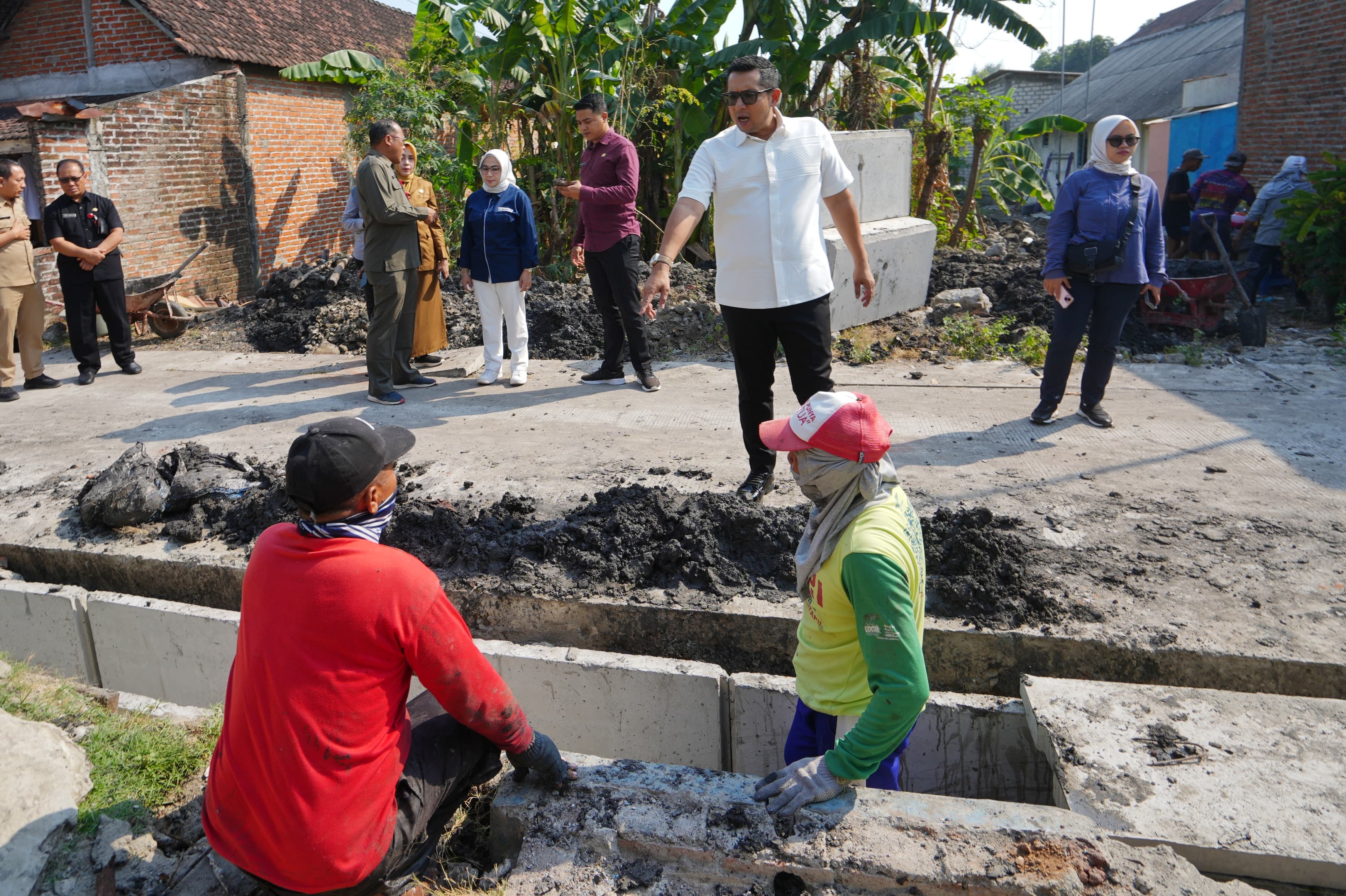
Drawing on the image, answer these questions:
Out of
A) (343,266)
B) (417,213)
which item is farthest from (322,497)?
(343,266)

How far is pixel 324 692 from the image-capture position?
2.22m

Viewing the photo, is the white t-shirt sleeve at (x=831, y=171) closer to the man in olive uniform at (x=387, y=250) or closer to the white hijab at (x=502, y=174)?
the white hijab at (x=502, y=174)

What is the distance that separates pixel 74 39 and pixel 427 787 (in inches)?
636

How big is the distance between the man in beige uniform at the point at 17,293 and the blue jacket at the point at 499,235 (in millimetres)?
3884

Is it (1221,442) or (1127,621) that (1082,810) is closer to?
(1127,621)

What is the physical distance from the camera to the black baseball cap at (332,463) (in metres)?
2.21

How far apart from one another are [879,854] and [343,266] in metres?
10.3

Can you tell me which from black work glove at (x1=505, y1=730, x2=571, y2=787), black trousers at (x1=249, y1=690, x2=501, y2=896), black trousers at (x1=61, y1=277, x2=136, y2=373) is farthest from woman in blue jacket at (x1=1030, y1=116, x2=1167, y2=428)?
black trousers at (x1=61, y1=277, x2=136, y2=373)

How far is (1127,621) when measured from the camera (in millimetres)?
3693

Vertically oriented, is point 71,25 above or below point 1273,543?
above

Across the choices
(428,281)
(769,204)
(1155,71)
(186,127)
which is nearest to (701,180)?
(769,204)

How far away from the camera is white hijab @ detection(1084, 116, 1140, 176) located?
5527mm

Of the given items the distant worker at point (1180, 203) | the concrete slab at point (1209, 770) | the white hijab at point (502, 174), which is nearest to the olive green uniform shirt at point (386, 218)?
the white hijab at point (502, 174)

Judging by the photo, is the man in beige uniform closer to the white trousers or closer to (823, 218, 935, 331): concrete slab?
the white trousers
